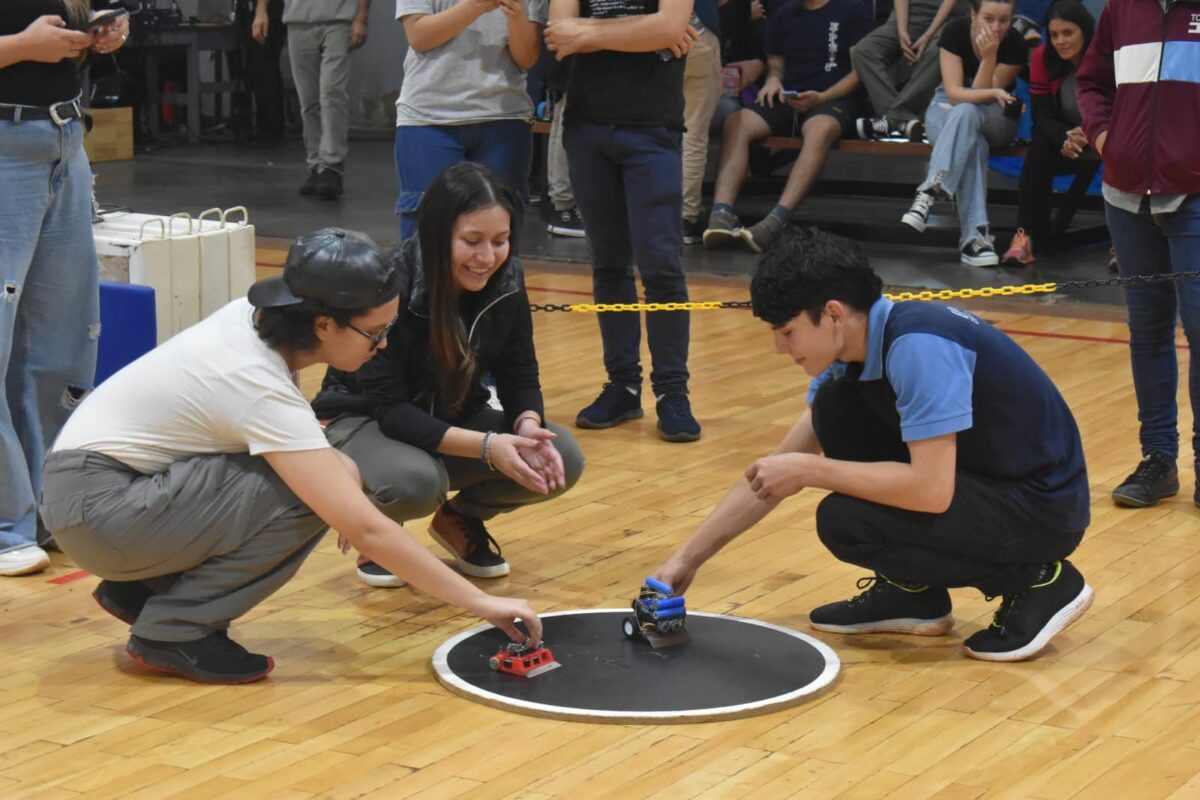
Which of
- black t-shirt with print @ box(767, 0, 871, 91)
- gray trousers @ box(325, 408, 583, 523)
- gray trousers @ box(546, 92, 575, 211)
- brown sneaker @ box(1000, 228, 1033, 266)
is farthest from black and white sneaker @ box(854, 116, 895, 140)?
gray trousers @ box(325, 408, 583, 523)

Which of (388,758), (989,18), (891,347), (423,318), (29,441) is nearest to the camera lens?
(388,758)

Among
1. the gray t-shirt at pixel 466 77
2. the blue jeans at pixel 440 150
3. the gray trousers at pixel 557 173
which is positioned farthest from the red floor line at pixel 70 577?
the gray trousers at pixel 557 173

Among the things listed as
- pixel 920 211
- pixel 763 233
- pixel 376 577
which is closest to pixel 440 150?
pixel 376 577

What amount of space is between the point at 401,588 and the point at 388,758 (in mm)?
910

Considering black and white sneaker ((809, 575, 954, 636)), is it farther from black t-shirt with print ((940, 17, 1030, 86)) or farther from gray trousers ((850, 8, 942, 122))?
gray trousers ((850, 8, 942, 122))

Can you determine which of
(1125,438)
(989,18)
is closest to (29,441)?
(1125,438)

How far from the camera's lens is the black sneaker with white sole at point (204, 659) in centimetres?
292

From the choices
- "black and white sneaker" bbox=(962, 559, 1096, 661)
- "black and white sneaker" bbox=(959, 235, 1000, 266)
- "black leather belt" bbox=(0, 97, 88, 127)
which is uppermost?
"black leather belt" bbox=(0, 97, 88, 127)

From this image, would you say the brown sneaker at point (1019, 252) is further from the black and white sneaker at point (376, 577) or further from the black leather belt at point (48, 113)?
the black leather belt at point (48, 113)

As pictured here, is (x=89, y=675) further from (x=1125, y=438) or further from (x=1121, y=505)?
(x=1125, y=438)

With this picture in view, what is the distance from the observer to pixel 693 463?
4512 millimetres

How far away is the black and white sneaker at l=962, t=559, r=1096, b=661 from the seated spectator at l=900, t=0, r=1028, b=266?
4324 millimetres

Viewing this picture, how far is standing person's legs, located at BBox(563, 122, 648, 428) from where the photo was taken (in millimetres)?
4668

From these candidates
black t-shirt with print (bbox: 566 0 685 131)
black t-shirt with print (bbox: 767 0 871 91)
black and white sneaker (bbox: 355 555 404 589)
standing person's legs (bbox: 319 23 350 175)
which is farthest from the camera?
standing person's legs (bbox: 319 23 350 175)
